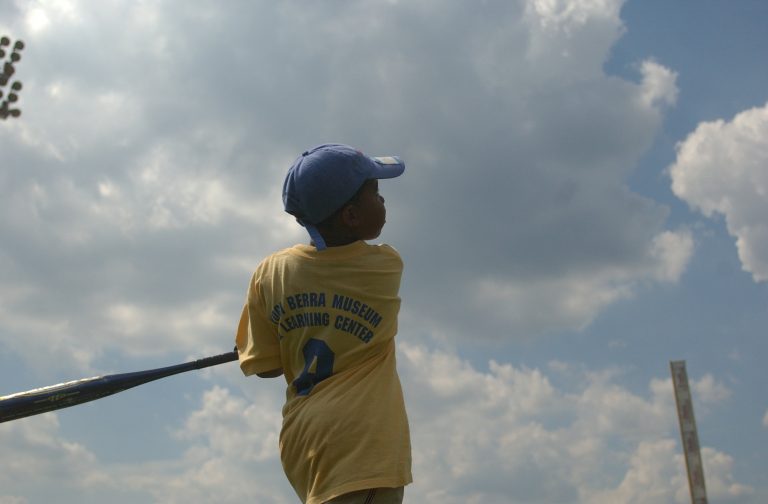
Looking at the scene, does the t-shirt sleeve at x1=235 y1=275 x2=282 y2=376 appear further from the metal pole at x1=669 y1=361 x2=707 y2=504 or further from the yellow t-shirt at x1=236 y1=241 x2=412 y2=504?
the metal pole at x1=669 y1=361 x2=707 y2=504

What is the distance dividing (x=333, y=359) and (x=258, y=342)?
0.49 m

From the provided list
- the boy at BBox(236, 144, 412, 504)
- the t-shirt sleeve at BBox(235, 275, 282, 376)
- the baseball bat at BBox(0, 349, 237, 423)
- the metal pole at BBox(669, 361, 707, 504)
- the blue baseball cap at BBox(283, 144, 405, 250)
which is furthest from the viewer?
the metal pole at BBox(669, 361, 707, 504)

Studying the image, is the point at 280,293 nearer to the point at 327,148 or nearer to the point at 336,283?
the point at 336,283

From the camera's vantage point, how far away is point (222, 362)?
14.0 feet

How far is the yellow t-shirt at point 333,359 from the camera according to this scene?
11.8 ft

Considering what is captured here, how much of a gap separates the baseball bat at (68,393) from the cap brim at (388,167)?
1598 millimetres

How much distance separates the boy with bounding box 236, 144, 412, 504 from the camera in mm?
3582

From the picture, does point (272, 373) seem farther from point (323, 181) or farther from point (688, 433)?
point (688, 433)

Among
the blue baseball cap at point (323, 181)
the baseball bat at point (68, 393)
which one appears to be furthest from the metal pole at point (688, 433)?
the blue baseball cap at point (323, 181)

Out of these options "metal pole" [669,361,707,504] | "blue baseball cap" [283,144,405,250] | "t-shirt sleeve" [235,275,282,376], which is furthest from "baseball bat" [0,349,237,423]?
"metal pole" [669,361,707,504]

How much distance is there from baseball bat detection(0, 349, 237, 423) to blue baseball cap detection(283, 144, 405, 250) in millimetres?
1213

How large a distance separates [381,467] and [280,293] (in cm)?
100

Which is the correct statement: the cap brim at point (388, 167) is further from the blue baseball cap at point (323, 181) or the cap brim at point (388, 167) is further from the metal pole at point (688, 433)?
the metal pole at point (688, 433)

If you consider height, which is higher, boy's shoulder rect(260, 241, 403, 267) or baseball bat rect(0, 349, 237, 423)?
boy's shoulder rect(260, 241, 403, 267)
